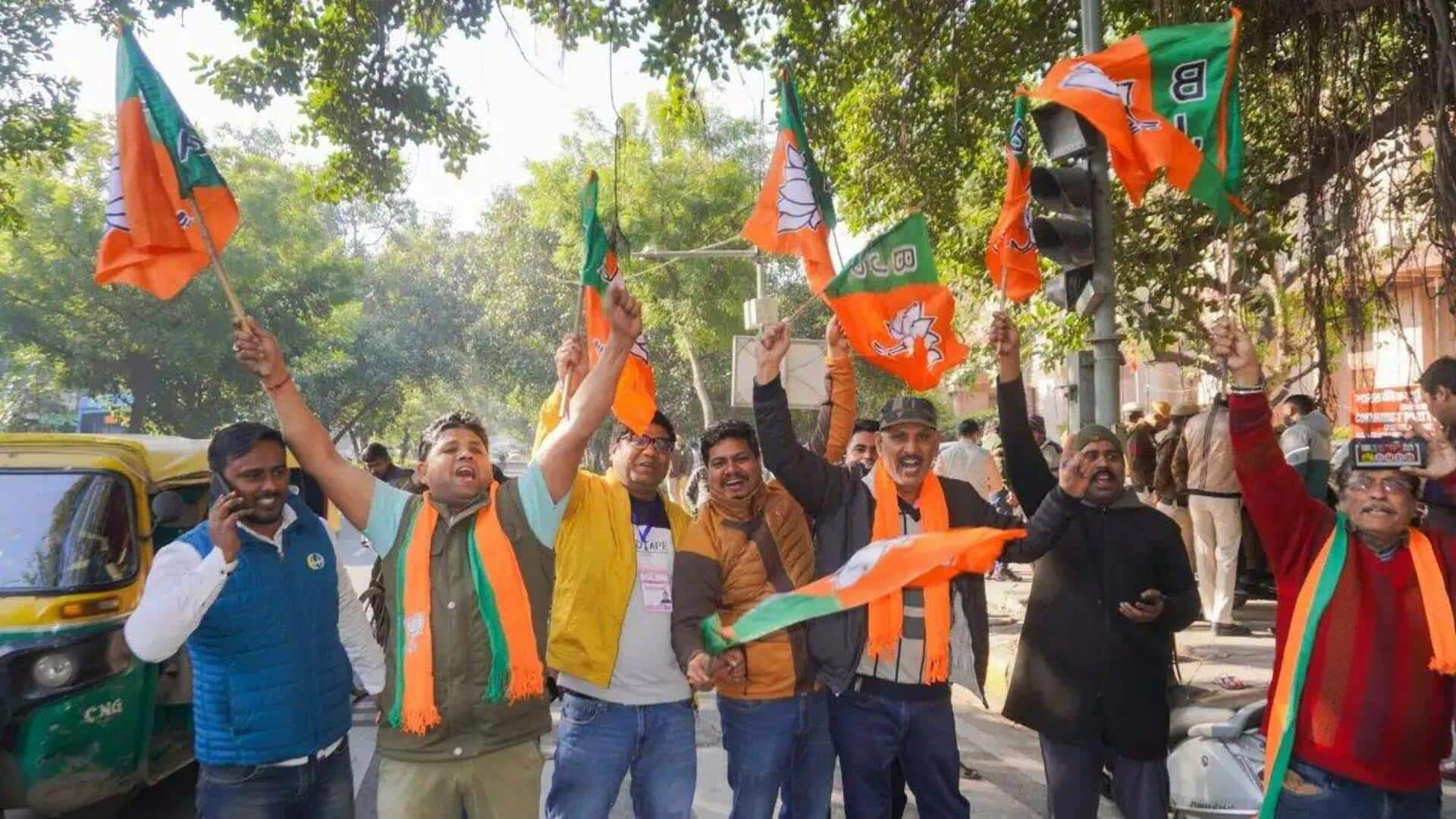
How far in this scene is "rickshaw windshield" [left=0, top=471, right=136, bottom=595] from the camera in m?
4.72

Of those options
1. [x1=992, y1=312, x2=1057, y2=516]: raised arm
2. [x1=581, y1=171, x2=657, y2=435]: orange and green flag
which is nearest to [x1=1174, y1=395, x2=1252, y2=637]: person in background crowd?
[x1=992, y1=312, x2=1057, y2=516]: raised arm

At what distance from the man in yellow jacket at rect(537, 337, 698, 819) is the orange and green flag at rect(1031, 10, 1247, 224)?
281cm

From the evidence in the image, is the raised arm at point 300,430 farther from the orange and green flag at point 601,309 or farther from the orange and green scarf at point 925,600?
the orange and green scarf at point 925,600

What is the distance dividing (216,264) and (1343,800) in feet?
12.2

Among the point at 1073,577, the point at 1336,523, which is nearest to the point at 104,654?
the point at 1073,577

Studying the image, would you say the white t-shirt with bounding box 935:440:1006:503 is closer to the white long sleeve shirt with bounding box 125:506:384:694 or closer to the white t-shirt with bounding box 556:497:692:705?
the white t-shirt with bounding box 556:497:692:705

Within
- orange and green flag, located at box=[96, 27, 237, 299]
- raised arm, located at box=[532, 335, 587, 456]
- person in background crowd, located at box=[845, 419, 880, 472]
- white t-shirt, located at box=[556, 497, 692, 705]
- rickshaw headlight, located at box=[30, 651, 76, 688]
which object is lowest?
rickshaw headlight, located at box=[30, 651, 76, 688]

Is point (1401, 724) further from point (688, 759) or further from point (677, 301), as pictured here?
point (677, 301)

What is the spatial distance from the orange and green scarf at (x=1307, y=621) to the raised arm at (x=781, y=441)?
5.06ft

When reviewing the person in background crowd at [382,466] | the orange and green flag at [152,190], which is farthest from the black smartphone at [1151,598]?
the person in background crowd at [382,466]

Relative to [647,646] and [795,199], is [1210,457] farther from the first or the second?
[647,646]

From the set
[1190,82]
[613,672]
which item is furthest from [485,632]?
[1190,82]

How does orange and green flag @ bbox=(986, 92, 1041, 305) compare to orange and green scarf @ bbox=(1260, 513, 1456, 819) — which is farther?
orange and green flag @ bbox=(986, 92, 1041, 305)

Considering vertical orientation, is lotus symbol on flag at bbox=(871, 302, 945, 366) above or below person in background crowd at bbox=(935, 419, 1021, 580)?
above
